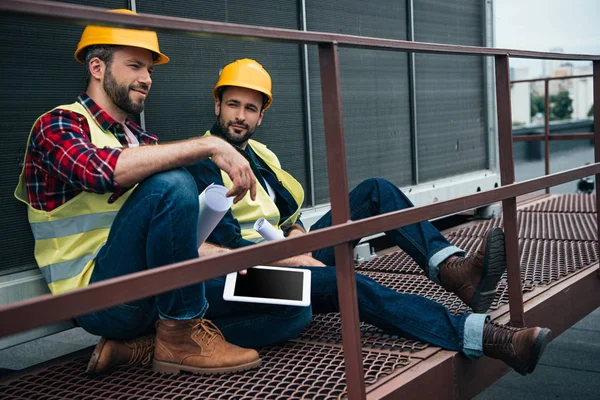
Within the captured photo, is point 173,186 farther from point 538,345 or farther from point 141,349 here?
point 538,345

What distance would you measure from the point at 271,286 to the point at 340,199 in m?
0.59

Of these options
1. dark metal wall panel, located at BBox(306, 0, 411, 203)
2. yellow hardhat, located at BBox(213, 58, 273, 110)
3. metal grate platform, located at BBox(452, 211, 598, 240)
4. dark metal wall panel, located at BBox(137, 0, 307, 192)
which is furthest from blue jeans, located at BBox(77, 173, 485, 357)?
metal grate platform, located at BBox(452, 211, 598, 240)

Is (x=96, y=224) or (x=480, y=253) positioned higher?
(x=96, y=224)

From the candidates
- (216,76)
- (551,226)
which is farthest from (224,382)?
(551,226)

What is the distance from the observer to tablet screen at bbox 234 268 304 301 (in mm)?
2572

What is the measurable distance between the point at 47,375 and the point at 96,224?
572mm

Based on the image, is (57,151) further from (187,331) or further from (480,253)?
(480,253)

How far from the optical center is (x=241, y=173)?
2.15 meters

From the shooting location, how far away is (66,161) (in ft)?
7.54

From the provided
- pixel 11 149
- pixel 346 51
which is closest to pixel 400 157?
pixel 346 51

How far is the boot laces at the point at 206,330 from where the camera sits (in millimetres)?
2445

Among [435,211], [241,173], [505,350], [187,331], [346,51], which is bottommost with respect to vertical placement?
[505,350]

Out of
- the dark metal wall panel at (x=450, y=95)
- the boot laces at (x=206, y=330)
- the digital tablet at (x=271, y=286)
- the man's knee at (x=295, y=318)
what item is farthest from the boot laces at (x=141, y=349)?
the dark metal wall panel at (x=450, y=95)

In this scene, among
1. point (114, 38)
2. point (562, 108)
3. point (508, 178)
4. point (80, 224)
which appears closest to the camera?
point (80, 224)
